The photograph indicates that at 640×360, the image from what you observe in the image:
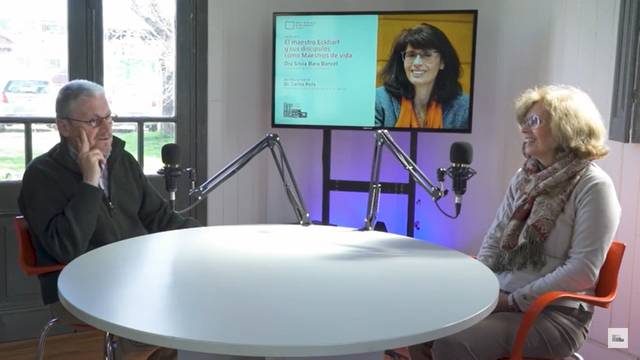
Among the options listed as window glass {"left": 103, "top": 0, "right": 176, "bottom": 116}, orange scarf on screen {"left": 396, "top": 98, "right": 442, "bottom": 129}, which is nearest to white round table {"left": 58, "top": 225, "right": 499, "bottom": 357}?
orange scarf on screen {"left": 396, "top": 98, "right": 442, "bottom": 129}

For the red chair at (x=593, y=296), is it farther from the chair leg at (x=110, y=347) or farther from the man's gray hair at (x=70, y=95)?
the man's gray hair at (x=70, y=95)

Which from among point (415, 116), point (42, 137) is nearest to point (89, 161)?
point (42, 137)

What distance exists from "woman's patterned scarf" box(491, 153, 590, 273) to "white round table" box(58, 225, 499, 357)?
306 mm

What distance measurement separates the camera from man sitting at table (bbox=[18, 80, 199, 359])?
2.04 m

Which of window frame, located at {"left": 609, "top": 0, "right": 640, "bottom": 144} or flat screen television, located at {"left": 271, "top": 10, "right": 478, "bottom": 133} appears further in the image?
flat screen television, located at {"left": 271, "top": 10, "right": 478, "bottom": 133}

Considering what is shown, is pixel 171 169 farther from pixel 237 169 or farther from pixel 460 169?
pixel 460 169

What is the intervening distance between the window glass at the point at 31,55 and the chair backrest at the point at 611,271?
2.57 m

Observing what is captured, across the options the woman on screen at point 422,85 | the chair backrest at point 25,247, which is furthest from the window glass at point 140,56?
the chair backrest at point 25,247

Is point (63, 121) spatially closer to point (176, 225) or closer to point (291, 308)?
point (176, 225)

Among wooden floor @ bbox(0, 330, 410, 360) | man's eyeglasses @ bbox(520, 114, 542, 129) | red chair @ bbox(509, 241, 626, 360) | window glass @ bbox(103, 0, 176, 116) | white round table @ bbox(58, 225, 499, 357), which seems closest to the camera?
white round table @ bbox(58, 225, 499, 357)

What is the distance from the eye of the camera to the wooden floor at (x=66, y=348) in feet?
9.68

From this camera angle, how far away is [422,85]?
3311 mm

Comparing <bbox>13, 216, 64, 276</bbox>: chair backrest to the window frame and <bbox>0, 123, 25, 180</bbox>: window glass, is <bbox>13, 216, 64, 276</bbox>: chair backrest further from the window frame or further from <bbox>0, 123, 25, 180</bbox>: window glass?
the window frame

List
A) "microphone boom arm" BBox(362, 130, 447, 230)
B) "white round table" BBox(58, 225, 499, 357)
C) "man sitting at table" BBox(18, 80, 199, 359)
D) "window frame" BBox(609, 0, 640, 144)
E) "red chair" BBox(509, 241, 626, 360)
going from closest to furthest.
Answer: "white round table" BBox(58, 225, 499, 357)
"red chair" BBox(509, 241, 626, 360)
"microphone boom arm" BBox(362, 130, 447, 230)
"man sitting at table" BBox(18, 80, 199, 359)
"window frame" BBox(609, 0, 640, 144)
